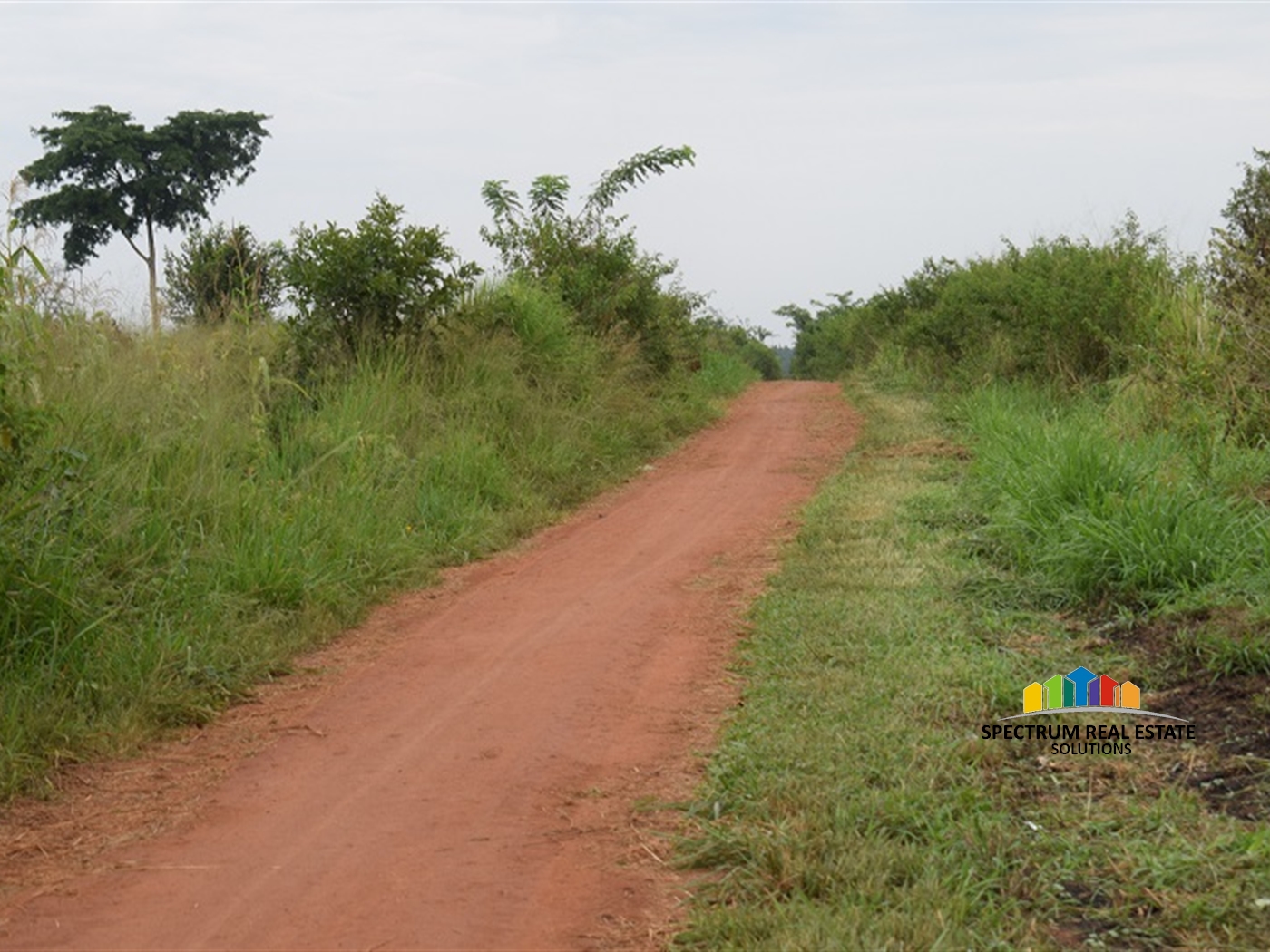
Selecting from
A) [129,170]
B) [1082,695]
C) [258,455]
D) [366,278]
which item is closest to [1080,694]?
[1082,695]

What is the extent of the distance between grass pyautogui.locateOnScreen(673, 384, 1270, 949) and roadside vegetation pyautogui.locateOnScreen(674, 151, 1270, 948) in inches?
0.4

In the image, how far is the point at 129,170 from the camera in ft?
88.0

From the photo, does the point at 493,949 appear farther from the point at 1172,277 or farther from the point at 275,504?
the point at 1172,277

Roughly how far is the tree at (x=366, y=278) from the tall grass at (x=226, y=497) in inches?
Result: 15.3

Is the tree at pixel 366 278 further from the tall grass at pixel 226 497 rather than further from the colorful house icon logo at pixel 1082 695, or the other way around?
the colorful house icon logo at pixel 1082 695

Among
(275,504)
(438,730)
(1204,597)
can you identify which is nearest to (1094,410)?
(1204,597)

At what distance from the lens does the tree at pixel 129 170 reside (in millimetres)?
26000

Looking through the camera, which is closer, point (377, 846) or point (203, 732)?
point (377, 846)

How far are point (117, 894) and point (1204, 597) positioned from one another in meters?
4.73

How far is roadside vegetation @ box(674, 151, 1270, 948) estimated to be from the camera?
363cm

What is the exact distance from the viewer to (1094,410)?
12.0 m

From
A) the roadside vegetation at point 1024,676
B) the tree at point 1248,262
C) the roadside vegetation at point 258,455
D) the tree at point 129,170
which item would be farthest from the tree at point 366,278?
the tree at point 129,170

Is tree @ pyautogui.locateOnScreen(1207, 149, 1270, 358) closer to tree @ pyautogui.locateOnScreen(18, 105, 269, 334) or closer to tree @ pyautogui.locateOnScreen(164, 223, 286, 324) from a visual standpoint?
tree @ pyautogui.locateOnScreen(164, 223, 286, 324)

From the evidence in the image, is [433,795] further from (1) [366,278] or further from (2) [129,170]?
(2) [129,170]
